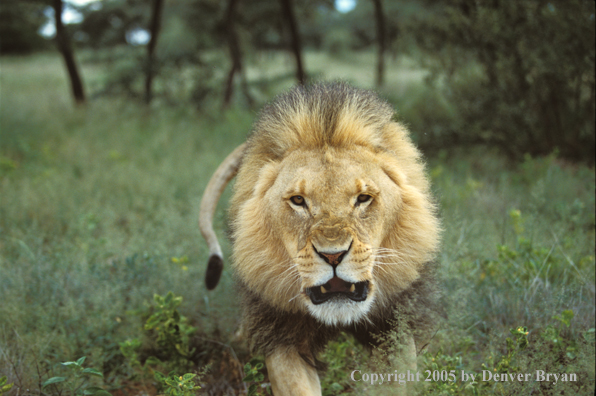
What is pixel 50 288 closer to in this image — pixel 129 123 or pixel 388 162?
pixel 388 162

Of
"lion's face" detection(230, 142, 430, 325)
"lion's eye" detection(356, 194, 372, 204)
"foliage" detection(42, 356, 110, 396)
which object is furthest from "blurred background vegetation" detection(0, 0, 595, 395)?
"lion's eye" detection(356, 194, 372, 204)

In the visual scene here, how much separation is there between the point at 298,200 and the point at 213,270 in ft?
3.31

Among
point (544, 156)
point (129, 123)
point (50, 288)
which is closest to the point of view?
point (50, 288)

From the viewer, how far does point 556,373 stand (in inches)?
95.6

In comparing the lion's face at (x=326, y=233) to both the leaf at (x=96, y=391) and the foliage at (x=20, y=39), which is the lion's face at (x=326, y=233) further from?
the foliage at (x=20, y=39)

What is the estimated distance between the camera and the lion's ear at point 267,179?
8.09 feet

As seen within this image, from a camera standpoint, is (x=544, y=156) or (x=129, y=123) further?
(x=129, y=123)

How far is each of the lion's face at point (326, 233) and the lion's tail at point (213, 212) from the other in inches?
21.9

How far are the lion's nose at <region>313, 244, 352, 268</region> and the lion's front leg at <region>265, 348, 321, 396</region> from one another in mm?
766

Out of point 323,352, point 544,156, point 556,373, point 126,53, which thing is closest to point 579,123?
point 544,156

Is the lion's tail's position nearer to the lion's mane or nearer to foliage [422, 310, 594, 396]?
the lion's mane

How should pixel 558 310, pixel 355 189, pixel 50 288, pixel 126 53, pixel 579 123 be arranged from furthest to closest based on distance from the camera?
pixel 126 53
pixel 579 123
pixel 50 288
pixel 558 310
pixel 355 189

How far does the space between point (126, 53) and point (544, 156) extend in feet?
32.6

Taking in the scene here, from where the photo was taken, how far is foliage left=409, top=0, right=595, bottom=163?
5391mm
